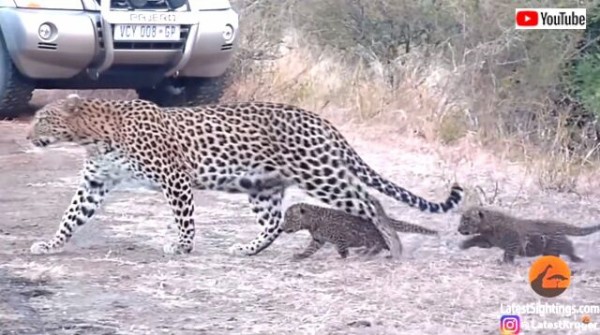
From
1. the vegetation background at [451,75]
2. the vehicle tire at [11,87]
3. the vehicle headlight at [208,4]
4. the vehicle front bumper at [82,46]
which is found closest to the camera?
the vegetation background at [451,75]

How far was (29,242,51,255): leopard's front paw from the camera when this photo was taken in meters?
6.75

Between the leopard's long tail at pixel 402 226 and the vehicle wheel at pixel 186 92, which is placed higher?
the leopard's long tail at pixel 402 226

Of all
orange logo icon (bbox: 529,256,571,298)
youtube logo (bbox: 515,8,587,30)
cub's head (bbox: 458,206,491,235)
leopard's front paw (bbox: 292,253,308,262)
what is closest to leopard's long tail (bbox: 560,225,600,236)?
orange logo icon (bbox: 529,256,571,298)

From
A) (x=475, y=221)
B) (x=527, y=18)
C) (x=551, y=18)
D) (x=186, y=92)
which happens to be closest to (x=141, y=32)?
(x=186, y=92)

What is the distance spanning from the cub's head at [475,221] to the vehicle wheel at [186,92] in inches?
215

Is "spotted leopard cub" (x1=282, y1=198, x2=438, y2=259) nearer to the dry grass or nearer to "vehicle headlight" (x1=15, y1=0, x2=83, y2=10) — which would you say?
the dry grass

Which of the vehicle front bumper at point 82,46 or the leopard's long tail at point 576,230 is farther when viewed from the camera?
the vehicle front bumper at point 82,46

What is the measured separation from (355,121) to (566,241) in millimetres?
4530

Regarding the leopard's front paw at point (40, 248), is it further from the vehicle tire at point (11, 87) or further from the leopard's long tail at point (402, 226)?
the vehicle tire at point (11, 87)

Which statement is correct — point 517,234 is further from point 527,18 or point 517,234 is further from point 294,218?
point 527,18

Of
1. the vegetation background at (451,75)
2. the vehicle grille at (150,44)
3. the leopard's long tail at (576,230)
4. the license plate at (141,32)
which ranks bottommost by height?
the vegetation background at (451,75)

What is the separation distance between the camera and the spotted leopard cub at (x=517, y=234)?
652 centimetres

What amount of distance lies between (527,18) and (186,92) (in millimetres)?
3370

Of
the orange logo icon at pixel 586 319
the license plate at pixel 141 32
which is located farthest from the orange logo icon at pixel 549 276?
the license plate at pixel 141 32
